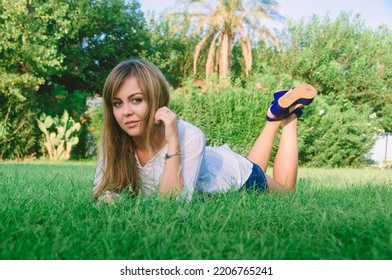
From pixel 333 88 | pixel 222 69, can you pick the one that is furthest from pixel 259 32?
pixel 333 88

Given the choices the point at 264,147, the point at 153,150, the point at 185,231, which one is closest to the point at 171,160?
the point at 153,150

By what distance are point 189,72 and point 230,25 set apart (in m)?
3.77

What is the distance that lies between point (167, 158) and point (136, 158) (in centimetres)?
44

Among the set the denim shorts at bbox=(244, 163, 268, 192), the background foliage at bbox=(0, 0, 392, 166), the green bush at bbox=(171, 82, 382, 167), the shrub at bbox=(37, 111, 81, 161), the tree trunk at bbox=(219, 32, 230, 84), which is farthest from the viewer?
the tree trunk at bbox=(219, 32, 230, 84)

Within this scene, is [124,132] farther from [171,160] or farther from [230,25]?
[230,25]

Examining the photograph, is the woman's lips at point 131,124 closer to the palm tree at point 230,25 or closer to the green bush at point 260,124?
the green bush at point 260,124

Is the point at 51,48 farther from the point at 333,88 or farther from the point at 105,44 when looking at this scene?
the point at 333,88

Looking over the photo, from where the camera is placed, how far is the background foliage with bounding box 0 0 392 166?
35.3 ft

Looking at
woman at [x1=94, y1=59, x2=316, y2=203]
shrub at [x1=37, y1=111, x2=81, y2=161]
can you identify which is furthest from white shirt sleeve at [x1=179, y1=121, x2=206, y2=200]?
shrub at [x1=37, y1=111, x2=81, y2=161]

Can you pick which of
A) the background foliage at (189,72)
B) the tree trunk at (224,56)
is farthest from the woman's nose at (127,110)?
the tree trunk at (224,56)

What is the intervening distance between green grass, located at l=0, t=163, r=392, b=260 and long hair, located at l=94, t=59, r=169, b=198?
1.26 feet

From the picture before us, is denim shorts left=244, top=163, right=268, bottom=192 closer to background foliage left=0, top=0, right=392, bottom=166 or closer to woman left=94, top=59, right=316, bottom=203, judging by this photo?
woman left=94, top=59, right=316, bottom=203

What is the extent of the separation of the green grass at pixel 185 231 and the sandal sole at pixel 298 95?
111cm
